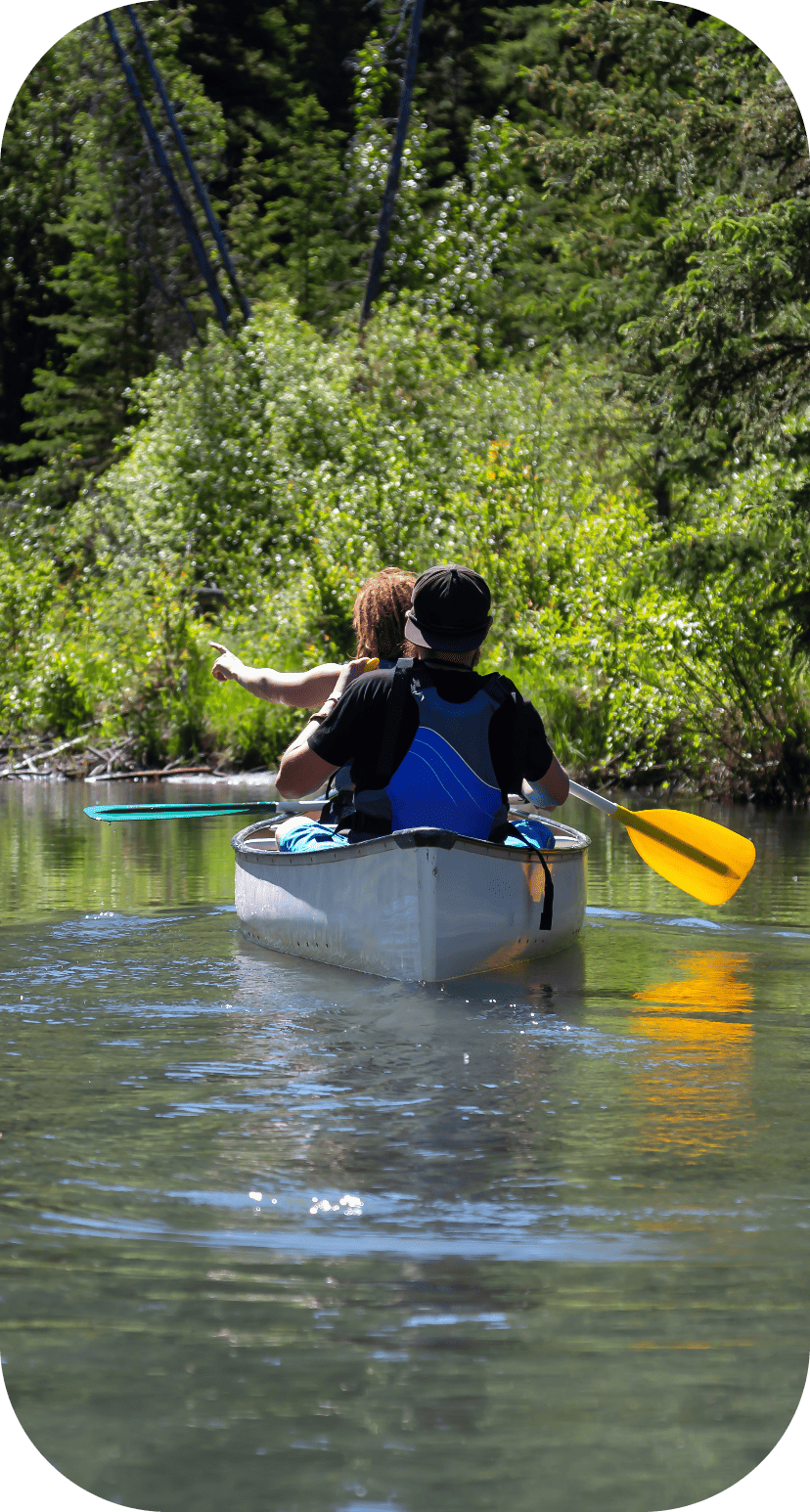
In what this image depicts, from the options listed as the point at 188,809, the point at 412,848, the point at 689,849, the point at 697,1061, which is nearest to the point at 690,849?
the point at 689,849

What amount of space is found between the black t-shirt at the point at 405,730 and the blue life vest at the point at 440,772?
A: 0.03 metres

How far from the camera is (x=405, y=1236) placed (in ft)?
9.88

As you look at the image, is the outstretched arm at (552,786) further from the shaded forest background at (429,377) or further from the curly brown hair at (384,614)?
the shaded forest background at (429,377)

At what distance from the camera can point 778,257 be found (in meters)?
11.0

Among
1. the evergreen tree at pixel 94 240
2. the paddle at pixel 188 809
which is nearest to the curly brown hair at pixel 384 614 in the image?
the paddle at pixel 188 809

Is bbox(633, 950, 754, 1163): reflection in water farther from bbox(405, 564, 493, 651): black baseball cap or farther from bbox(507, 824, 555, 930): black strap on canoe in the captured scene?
bbox(405, 564, 493, 651): black baseball cap

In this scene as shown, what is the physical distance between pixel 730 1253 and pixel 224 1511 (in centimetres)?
115

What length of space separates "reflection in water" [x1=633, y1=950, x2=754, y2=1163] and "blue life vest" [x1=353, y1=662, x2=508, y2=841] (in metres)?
0.89

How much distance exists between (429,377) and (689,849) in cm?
1740

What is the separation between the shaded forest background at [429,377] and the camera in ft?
42.5

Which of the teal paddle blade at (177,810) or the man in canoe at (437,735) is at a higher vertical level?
the man in canoe at (437,735)

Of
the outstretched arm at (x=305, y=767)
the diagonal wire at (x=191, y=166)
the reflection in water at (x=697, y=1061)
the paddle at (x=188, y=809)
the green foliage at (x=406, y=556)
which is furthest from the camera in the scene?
the diagonal wire at (x=191, y=166)

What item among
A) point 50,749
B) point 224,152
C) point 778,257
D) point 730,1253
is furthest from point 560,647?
point 224,152

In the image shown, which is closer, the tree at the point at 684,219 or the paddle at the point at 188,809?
the paddle at the point at 188,809
